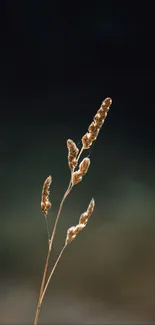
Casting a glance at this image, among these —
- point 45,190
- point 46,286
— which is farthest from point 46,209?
point 46,286

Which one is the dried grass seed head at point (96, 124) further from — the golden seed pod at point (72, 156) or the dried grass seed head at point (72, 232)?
the dried grass seed head at point (72, 232)

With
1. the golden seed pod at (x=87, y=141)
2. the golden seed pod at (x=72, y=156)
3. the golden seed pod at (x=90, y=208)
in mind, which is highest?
the golden seed pod at (x=87, y=141)

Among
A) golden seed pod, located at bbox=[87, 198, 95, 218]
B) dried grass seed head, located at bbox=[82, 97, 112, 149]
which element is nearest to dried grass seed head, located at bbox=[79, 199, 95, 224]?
golden seed pod, located at bbox=[87, 198, 95, 218]

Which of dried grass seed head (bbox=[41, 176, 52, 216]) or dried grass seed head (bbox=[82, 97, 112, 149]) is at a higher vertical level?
dried grass seed head (bbox=[82, 97, 112, 149])

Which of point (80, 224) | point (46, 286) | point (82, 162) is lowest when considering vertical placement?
point (46, 286)

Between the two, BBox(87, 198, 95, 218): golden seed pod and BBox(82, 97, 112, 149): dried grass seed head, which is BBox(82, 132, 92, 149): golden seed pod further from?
BBox(87, 198, 95, 218): golden seed pod

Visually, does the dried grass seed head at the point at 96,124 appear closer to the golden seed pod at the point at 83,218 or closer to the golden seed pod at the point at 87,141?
the golden seed pod at the point at 87,141

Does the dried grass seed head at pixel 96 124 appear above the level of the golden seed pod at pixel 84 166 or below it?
above

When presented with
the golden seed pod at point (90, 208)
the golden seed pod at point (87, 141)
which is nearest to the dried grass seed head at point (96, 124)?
the golden seed pod at point (87, 141)

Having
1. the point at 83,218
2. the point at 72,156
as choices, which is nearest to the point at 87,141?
the point at 72,156

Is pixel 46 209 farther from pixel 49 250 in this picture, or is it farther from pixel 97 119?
pixel 97 119

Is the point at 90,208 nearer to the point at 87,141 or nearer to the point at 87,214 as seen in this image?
the point at 87,214
